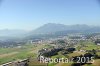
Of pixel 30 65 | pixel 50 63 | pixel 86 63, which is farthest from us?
pixel 30 65

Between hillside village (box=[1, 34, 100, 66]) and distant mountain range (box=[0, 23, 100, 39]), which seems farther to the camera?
distant mountain range (box=[0, 23, 100, 39])

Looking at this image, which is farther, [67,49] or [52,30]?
[52,30]

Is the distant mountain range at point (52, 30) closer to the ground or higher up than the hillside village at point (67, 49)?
higher up

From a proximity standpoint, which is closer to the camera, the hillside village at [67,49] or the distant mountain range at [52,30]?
the hillside village at [67,49]

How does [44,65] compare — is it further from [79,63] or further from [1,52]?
[1,52]

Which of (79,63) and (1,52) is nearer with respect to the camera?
(79,63)

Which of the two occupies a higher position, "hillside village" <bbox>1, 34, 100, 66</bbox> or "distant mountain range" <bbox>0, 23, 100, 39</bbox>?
"distant mountain range" <bbox>0, 23, 100, 39</bbox>

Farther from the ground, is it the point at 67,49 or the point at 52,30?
the point at 52,30

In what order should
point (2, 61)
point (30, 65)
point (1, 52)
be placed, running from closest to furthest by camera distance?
point (30, 65), point (2, 61), point (1, 52)

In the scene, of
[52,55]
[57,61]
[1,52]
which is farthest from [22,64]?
[1,52]
